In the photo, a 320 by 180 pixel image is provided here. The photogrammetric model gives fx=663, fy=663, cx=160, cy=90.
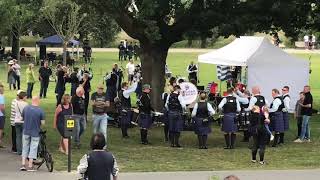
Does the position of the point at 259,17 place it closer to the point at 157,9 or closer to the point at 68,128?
the point at 157,9

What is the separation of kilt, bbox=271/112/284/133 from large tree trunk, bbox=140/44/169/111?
563 centimetres

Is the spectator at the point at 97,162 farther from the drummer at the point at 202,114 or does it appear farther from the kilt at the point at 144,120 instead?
the kilt at the point at 144,120

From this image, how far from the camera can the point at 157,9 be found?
2053 cm

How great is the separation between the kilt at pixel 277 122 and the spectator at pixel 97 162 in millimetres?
10604

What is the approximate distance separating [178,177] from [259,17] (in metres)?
8.91

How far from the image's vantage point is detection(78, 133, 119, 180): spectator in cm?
838

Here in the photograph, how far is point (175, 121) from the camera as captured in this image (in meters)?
17.9

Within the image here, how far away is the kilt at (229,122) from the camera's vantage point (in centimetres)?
1773

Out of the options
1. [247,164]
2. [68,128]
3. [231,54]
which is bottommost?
[247,164]

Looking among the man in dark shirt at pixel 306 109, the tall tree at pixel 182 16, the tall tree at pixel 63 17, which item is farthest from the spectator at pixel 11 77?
the man in dark shirt at pixel 306 109

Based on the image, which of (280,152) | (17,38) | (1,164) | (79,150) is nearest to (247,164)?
(280,152)

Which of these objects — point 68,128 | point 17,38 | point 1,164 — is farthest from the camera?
point 17,38

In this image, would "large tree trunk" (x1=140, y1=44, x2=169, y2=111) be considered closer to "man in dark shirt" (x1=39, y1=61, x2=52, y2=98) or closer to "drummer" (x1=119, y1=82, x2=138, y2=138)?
"drummer" (x1=119, y1=82, x2=138, y2=138)

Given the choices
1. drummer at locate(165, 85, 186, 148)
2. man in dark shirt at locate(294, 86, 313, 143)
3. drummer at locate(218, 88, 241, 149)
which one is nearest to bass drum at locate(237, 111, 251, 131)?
drummer at locate(218, 88, 241, 149)
